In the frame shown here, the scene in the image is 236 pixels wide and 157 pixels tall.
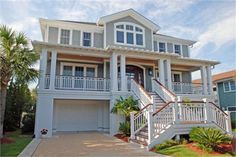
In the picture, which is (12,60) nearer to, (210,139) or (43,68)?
(43,68)

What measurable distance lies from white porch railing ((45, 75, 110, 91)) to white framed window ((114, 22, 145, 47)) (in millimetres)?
4155

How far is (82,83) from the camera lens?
15.0 meters

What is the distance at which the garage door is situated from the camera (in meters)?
15.6

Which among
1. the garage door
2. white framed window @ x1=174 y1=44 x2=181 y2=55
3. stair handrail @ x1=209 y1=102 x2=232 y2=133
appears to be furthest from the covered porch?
stair handrail @ x1=209 y1=102 x2=232 y2=133

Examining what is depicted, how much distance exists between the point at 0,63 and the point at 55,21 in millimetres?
7349

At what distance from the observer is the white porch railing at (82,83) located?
14297mm

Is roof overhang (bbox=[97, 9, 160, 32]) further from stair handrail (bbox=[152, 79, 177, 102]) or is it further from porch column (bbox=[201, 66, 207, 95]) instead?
stair handrail (bbox=[152, 79, 177, 102])

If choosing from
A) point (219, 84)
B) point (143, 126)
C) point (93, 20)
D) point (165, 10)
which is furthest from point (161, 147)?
point (219, 84)

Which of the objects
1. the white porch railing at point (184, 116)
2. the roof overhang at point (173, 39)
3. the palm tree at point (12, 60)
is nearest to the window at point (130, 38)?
the roof overhang at point (173, 39)

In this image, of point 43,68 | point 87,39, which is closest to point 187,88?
point 87,39

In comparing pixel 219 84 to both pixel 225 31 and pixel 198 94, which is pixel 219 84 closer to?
pixel 198 94

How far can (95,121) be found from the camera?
16562 mm

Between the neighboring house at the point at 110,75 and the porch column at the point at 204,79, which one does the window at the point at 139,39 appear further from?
the porch column at the point at 204,79

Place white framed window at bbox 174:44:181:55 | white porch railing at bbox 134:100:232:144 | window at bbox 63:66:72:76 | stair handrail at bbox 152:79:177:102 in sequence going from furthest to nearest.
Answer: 1. white framed window at bbox 174:44:181:55
2. window at bbox 63:66:72:76
3. stair handrail at bbox 152:79:177:102
4. white porch railing at bbox 134:100:232:144
